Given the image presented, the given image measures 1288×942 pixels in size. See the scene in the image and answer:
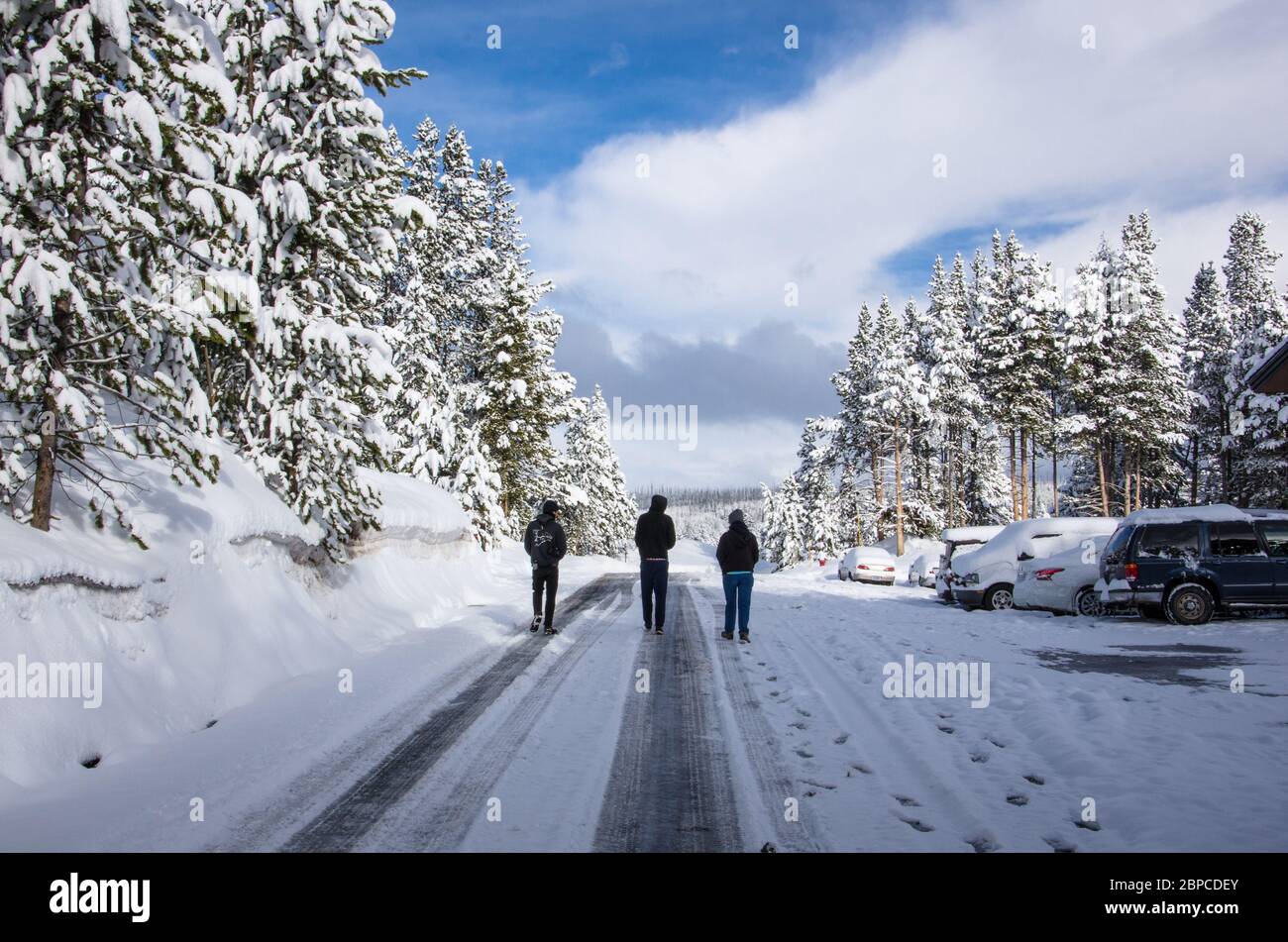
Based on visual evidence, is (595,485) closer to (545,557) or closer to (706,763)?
(545,557)

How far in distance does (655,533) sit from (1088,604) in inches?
378

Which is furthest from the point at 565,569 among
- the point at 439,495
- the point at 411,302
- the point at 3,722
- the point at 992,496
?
the point at 992,496

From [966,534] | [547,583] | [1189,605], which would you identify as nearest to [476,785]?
[547,583]

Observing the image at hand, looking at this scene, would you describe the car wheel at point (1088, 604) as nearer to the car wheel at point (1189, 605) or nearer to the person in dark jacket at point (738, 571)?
the car wheel at point (1189, 605)

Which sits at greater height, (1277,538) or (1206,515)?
(1206,515)

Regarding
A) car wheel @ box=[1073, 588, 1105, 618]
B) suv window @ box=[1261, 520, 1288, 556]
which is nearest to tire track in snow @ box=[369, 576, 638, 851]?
car wheel @ box=[1073, 588, 1105, 618]

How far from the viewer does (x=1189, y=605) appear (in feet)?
42.3

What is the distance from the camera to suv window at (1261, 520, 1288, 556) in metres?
12.6

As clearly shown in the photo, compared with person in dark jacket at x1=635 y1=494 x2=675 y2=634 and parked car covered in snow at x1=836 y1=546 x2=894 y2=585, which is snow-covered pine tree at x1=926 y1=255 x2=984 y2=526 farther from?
person in dark jacket at x1=635 y1=494 x2=675 y2=634

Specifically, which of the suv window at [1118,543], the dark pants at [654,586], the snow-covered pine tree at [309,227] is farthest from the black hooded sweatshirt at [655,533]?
the suv window at [1118,543]

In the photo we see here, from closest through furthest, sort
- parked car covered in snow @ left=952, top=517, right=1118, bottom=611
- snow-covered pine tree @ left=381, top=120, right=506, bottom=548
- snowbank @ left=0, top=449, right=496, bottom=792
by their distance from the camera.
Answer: snowbank @ left=0, top=449, right=496, bottom=792, parked car covered in snow @ left=952, top=517, right=1118, bottom=611, snow-covered pine tree @ left=381, top=120, right=506, bottom=548

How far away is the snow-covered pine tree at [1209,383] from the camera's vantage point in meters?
39.2

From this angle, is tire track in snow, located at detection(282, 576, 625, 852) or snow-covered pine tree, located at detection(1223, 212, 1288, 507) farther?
snow-covered pine tree, located at detection(1223, 212, 1288, 507)

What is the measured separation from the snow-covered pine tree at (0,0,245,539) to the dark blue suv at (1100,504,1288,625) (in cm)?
1465
